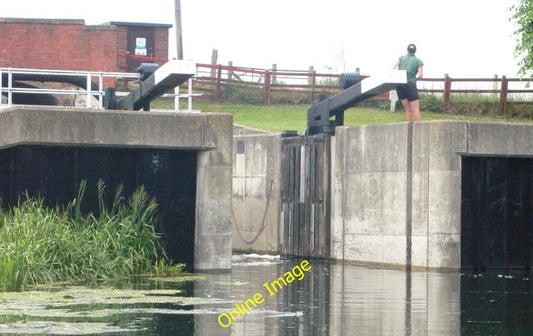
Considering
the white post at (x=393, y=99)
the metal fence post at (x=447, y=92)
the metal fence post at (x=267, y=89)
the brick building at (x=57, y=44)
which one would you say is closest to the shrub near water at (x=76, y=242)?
the brick building at (x=57, y=44)

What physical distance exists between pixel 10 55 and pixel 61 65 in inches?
55.6

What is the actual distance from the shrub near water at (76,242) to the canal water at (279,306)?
19.1 inches

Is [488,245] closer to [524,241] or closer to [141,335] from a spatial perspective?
[524,241]

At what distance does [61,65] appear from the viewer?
106ft

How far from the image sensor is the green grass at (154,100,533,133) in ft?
110

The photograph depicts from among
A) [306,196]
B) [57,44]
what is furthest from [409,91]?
[57,44]

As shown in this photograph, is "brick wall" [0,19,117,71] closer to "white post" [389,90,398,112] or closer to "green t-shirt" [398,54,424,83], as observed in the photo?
"white post" [389,90,398,112]

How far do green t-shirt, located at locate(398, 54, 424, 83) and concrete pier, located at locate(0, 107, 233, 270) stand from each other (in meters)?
4.40

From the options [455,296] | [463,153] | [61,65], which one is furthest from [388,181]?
[61,65]

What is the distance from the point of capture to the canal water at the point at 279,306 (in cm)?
1070

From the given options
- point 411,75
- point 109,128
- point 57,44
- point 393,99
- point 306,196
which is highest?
point 57,44

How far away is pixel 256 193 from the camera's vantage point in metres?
24.9

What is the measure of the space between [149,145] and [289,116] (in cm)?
1932

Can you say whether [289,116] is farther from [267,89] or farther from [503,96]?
[503,96]
